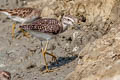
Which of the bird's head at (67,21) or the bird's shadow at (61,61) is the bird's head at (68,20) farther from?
the bird's shadow at (61,61)

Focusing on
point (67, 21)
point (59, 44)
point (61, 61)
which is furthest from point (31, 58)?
point (67, 21)

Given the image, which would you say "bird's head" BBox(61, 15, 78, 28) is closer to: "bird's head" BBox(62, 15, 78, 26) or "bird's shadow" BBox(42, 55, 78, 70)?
"bird's head" BBox(62, 15, 78, 26)

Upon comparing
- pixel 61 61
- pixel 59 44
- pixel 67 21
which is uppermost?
pixel 67 21

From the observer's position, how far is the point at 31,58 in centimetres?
1163

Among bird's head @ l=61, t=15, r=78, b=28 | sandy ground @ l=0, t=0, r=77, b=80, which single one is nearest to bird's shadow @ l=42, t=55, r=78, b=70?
sandy ground @ l=0, t=0, r=77, b=80

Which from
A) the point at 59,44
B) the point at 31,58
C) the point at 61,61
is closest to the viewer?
the point at 61,61

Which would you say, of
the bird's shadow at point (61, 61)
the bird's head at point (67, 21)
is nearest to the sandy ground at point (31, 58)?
the bird's shadow at point (61, 61)

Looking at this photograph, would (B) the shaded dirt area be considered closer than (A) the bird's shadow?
Yes

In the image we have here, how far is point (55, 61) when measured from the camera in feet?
37.8

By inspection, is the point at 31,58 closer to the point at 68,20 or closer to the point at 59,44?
the point at 59,44

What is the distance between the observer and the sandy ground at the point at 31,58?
34.6 feet

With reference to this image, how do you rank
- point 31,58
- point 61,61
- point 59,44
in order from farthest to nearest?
1. point 59,44
2. point 31,58
3. point 61,61

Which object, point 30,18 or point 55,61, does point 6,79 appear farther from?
point 30,18

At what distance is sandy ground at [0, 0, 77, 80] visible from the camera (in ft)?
34.6
